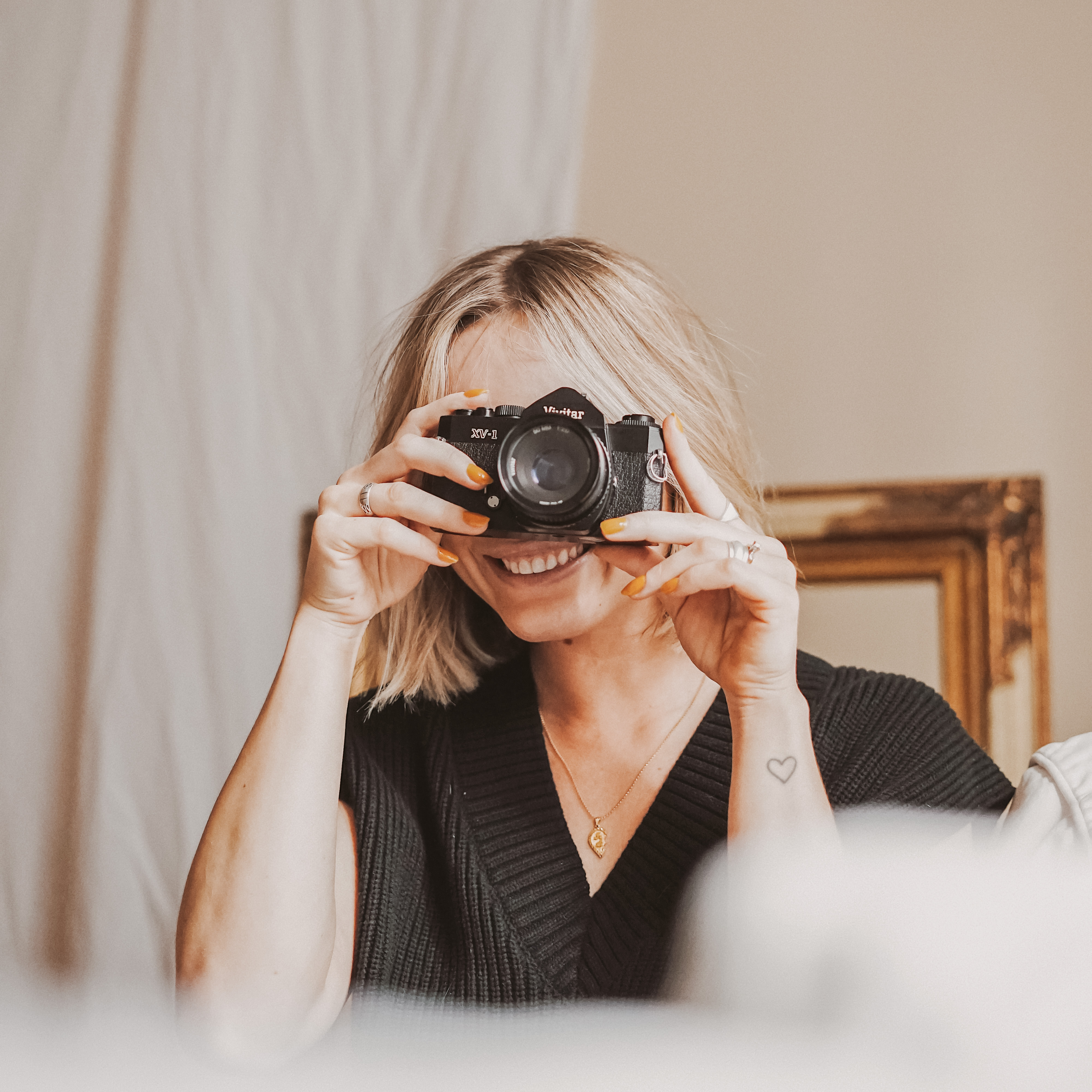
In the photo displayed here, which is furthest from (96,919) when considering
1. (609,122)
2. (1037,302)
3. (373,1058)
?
(1037,302)

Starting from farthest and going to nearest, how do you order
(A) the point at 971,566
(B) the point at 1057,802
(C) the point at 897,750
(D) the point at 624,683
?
(A) the point at 971,566 < (D) the point at 624,683 < (C) the point at 897,750 < (B) the point at 1057,802

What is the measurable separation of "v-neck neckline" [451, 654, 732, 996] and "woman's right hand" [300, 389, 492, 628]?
7.5 inches

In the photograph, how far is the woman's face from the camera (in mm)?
742

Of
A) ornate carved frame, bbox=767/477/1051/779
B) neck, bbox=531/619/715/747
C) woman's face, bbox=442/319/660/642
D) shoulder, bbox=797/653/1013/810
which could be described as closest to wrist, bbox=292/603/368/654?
woman's face, bbox=442/319/660/642

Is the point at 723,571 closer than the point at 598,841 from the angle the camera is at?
Yes

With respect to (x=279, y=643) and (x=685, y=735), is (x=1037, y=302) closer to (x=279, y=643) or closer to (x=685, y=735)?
(x=685, y=735)

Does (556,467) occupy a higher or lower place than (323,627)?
higher

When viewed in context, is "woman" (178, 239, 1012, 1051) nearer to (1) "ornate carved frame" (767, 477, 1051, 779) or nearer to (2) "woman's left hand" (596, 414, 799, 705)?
(2) "woman's left hand" (596, 414, 799, 705)

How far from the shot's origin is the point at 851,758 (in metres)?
0.75

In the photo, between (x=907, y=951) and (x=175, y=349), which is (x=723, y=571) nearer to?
(x=907, y=951)

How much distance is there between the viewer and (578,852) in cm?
78

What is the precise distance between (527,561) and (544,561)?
0.01 meters

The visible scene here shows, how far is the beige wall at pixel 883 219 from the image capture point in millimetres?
1074

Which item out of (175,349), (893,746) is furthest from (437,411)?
(175,349)
